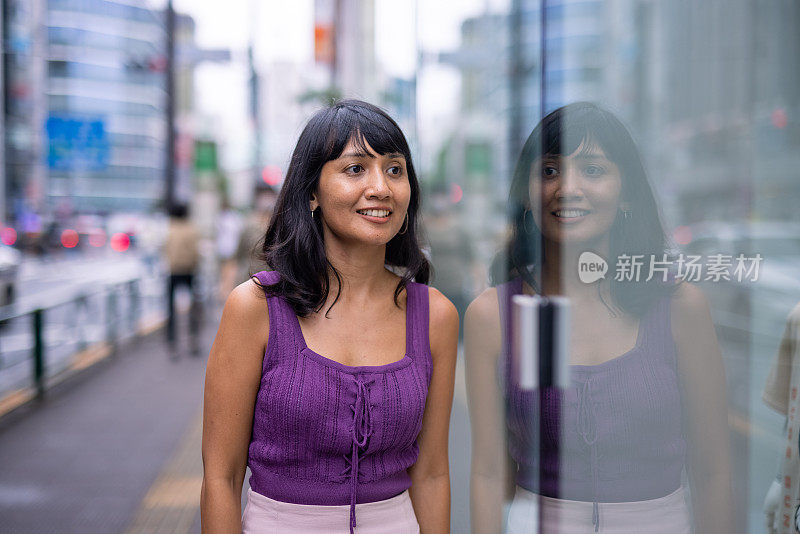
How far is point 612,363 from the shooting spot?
1.27 meters

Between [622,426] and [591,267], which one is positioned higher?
[591,267]

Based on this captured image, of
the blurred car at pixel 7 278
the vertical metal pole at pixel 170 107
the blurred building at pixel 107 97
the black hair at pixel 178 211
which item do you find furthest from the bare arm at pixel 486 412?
the blurred building at pixel 107 97

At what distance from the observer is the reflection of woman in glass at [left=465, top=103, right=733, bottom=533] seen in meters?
1.19

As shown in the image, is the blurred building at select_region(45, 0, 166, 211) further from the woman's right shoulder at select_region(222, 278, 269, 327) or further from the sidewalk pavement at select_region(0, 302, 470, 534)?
the woman's right shoulder at select_region(222, 278, 269, 327)

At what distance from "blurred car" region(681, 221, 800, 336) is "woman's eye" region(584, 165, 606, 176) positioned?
0.57 ft

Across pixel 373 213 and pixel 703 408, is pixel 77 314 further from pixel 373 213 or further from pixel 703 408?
pixel 703 408

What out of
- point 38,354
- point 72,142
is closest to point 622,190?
point 38,354

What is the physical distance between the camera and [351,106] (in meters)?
1.38

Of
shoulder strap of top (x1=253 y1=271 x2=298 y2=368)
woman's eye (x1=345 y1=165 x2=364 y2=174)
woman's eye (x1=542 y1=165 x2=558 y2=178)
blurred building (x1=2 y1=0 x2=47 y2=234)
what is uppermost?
blurred building (x1=2 y1=0 x2=47 y2=234)

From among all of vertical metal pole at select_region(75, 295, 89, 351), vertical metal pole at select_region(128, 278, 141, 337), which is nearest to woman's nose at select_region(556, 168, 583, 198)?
vertical metal pole at select_region(75, 295, 89, 351)

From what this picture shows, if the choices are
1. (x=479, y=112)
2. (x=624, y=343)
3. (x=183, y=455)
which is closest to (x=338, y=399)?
(x=624, y=343)

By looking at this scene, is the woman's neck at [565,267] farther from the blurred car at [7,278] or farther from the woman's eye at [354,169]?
the blurred car at [7,278]

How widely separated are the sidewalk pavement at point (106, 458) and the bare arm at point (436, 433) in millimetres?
1830

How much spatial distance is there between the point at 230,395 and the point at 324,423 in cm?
18
